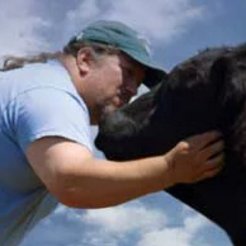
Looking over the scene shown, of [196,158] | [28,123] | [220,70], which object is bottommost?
[196,158]

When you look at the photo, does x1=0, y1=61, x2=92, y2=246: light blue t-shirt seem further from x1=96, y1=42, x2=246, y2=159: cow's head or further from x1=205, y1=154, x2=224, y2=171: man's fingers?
x1=205, y1=154, x2=224, y2=171: man's fingers

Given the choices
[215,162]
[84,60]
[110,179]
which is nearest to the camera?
[110,179]

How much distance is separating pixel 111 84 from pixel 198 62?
0.47m

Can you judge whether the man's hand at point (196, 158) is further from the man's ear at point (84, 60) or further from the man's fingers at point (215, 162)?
the man's ear at point (84, 60)

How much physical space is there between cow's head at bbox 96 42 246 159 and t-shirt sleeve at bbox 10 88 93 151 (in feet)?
1.50

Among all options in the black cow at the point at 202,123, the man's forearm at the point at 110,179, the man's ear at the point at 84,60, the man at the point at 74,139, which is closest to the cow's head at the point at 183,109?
the black cow at the point at 202,123

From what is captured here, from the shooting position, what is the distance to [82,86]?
14.2ft

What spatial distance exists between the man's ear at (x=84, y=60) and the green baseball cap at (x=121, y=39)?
0.08 metres

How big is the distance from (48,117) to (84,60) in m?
0.73

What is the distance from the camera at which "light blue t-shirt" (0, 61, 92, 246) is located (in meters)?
3.71

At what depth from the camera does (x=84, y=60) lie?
14.3ft

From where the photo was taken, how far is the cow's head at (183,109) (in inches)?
159

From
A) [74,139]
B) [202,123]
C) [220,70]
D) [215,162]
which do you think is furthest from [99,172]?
[220,70]

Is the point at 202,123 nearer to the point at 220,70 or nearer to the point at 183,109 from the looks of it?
the point at 183,109
